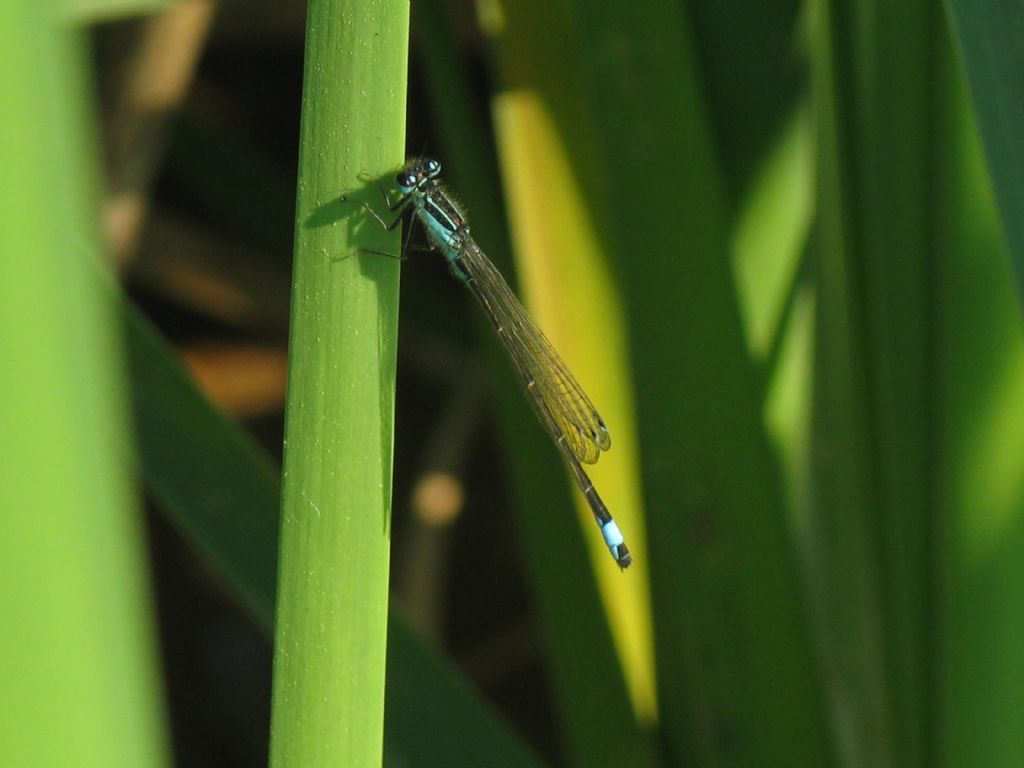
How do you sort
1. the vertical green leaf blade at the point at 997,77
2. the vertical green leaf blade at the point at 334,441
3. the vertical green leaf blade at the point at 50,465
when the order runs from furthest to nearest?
the vertical green leaf blade at the point at 997,77 → the vertical green leaf blade at the point at 334,441 → the vertical green leaf blade at the point at 50,465

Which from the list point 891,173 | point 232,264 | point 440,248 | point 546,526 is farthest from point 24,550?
point 232,264

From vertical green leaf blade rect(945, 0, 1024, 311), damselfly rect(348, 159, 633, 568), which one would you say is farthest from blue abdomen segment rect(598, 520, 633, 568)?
vertical green leaf blade rect(945, 0, 1024, 311)

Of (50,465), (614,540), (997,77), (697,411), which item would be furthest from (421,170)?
(50,465)

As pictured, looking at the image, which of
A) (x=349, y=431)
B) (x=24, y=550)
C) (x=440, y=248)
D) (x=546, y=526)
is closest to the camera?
(x=24, y=550)

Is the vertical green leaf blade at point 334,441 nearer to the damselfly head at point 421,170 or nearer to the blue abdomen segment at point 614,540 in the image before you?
the damselfly head at point 421,170

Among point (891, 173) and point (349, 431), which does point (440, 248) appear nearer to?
point (891, 173)

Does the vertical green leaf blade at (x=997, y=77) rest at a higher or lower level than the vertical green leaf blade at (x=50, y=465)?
higher

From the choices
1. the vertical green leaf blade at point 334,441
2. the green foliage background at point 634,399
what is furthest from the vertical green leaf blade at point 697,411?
the vertical green leaf blade at point 334,441
